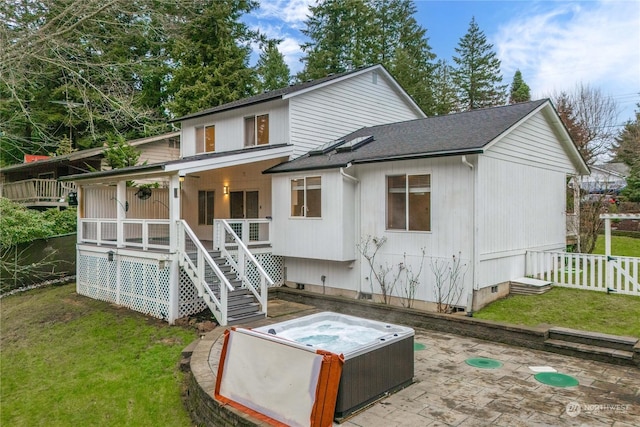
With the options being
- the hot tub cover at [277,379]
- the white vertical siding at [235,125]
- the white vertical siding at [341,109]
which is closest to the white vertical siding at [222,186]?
the white vertical siding at [235,125]

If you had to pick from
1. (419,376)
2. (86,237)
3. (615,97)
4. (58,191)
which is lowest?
(419,376)

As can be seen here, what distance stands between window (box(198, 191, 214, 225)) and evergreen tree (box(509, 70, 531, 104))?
27.7 m

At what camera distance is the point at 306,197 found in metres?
11.3

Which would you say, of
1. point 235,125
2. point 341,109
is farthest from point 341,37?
point 235,125

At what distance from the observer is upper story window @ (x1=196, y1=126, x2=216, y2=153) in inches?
599

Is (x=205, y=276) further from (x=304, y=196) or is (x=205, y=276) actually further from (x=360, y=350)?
(x=360, y=350)

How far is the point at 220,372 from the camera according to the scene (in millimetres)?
5312

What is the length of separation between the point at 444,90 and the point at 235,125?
23956 mm

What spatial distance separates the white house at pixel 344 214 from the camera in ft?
30.0

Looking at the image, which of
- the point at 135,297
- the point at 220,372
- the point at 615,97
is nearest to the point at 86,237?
the point at 135,297

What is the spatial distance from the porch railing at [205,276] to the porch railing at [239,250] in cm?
62

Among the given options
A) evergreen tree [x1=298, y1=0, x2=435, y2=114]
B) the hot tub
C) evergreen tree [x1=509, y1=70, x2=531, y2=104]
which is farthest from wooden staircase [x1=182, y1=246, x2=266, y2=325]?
evergreen tree [x1=509, y1=70, x2=531, y2=104]

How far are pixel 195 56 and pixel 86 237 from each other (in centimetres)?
1737

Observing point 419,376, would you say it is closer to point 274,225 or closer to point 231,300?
point 231,300
